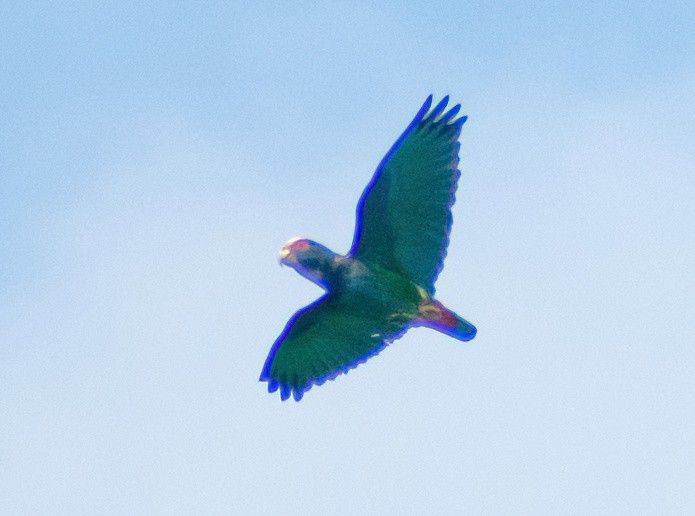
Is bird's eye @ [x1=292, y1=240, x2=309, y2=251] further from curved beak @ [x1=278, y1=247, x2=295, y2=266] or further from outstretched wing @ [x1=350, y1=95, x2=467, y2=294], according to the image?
outstretched wing @ [x1=350, y1=95, x2=467, y2=294]

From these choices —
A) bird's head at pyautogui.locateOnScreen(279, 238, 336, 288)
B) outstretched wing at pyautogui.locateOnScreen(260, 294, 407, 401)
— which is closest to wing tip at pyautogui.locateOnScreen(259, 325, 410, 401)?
outstretched wing at pyautogui.locateOnScreen(260, 294, 407, 401)

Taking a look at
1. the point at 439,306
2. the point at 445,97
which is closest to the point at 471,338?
the point at 439,306

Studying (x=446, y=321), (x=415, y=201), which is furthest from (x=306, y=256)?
(x=446, y=321)

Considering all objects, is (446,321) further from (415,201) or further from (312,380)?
A: (312,380)

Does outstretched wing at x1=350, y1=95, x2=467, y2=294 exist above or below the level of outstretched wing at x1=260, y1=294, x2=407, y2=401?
above

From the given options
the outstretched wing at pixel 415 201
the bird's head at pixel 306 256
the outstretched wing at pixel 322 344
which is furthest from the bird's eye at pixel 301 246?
the outstretched wing at pixel 322 344

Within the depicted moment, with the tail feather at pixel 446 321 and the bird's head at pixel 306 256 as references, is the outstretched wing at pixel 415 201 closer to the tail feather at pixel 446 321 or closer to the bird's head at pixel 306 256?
the tail feather at pixel 446 321
